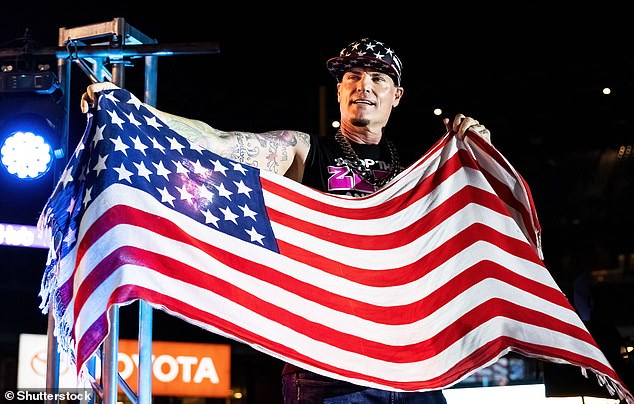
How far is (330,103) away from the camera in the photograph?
958 centimetres

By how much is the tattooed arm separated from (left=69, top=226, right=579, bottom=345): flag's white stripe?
1.76ft

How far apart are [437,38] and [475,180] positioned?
4.74 metres

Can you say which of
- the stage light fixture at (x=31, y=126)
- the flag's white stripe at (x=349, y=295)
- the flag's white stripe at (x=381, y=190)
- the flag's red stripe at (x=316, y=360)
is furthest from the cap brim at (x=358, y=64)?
the stage light fixture at (x=31, y=126)

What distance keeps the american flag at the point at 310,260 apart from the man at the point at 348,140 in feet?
0.38

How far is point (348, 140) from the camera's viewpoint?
13.0ft

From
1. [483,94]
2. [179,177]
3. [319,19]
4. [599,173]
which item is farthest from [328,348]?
[599,173]

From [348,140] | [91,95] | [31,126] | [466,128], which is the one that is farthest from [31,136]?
[466,128]

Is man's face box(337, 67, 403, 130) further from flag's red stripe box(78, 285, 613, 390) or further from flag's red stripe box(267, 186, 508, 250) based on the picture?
flag's red stripe box(78, 285, 613, 390)

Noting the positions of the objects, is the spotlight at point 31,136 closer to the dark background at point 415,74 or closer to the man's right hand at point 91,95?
the dark background at point 415,74

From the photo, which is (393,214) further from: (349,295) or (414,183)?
(349,295)

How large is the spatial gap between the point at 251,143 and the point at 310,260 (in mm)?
547

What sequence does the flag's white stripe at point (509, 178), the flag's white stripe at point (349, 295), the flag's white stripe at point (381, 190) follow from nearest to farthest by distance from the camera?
the flag's white stripe at point (349, 295), the flag's white stripe at point (381, 190), the flag's white stripe at point (509, 178)

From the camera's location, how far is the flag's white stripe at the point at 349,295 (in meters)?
3.15

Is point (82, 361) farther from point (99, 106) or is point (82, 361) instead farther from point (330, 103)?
point (330, 103)
